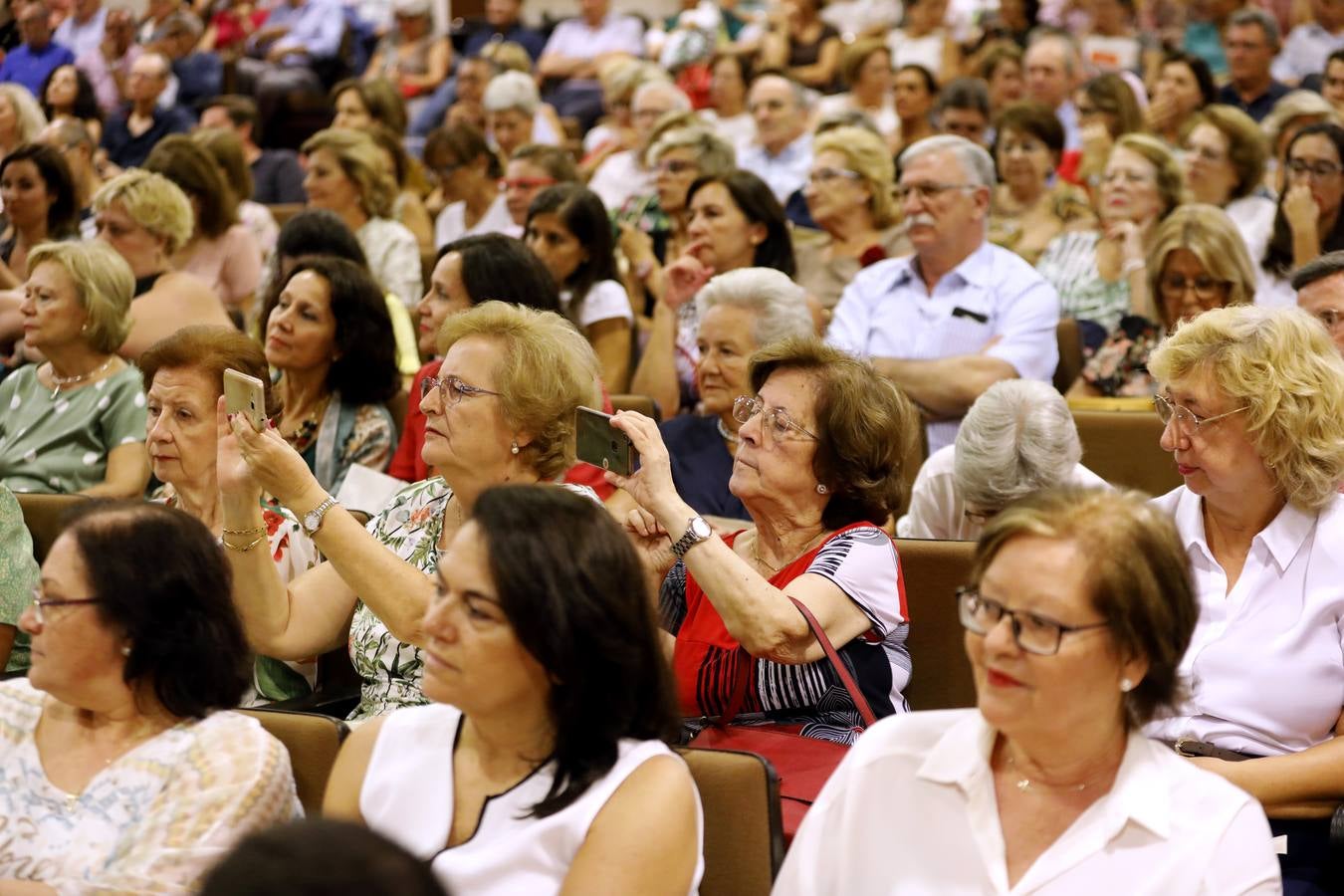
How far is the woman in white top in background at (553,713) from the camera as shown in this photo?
5.93 feet

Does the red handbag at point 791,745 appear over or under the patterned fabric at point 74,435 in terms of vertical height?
over

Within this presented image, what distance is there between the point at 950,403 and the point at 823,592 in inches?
69.9

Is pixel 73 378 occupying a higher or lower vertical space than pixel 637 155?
higher

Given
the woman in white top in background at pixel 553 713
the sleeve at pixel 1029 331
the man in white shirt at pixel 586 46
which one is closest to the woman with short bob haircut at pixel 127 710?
the woman in white top in background at pixel 553 713

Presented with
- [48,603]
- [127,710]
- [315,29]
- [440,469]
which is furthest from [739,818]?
[315,29]

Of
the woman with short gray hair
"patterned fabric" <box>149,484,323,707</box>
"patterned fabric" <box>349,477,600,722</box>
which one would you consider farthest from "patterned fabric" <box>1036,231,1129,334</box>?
"patterned fabric" <box>149,484,323,707</box>

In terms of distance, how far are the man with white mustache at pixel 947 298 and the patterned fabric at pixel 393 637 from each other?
1.66m

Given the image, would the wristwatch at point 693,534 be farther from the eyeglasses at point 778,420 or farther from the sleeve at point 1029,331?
the sleeve at point 1029,331

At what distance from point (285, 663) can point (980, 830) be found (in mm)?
1586

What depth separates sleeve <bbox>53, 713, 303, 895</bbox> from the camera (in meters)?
1.87

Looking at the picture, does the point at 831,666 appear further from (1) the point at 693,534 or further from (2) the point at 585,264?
(2) the point at 585,264

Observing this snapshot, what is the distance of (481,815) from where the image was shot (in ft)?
6.14

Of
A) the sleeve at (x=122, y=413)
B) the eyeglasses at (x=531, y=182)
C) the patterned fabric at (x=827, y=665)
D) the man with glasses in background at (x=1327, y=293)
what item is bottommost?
the eyeglasses at (x=531, y=182)

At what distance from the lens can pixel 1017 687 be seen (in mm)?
1737
